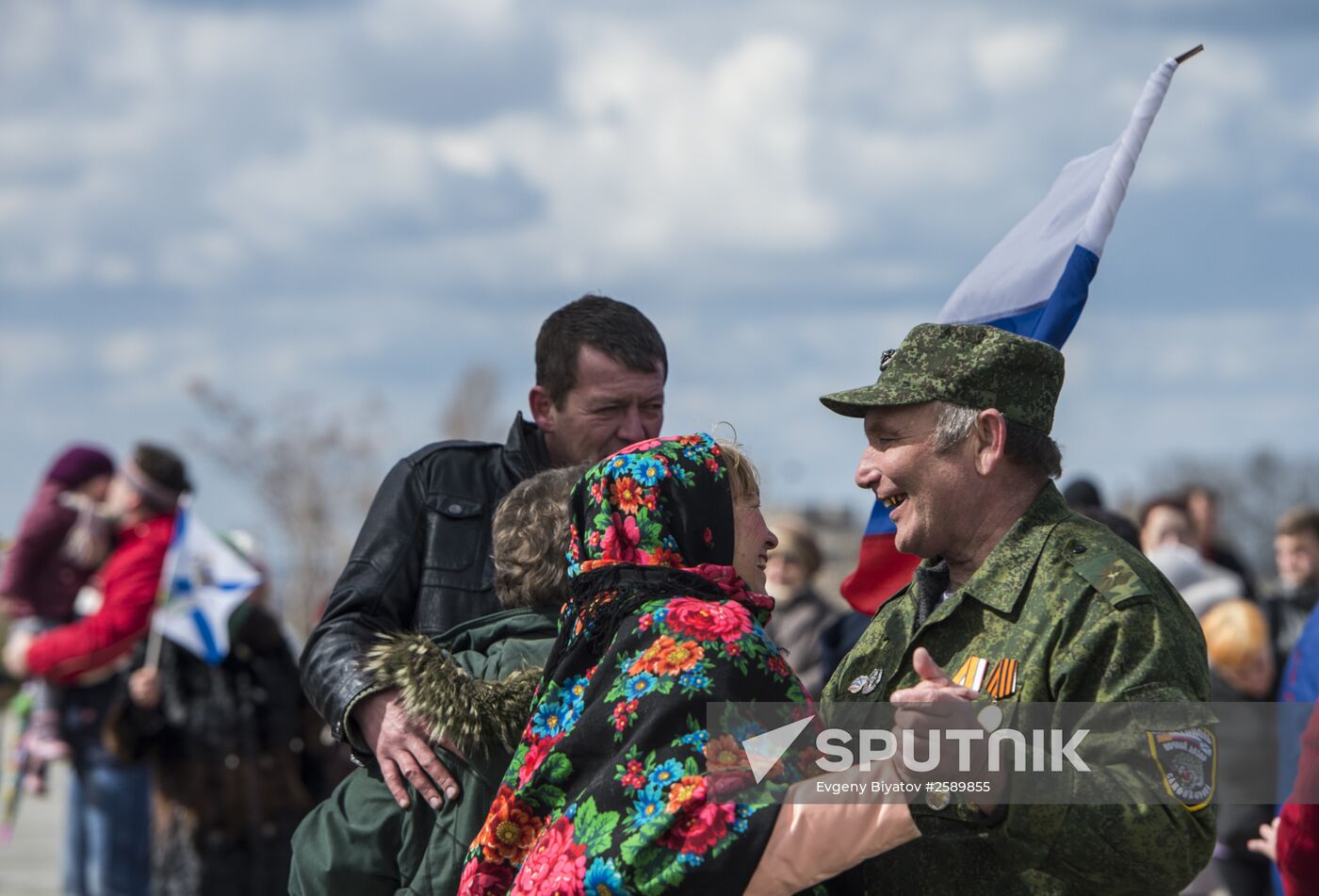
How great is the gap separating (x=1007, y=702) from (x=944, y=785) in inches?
15.0

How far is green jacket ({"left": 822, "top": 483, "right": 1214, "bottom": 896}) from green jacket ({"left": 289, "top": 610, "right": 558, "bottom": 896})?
2.12ft

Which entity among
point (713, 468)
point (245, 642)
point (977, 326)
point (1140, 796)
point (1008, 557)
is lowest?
point (245, 642)

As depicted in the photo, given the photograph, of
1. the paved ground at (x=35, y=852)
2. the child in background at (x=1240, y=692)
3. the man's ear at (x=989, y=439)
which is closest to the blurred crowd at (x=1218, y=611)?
the child in background at (x=1240, y=692)

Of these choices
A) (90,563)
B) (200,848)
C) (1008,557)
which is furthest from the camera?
(90,563)

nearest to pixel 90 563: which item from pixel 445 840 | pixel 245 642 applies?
pixel 245 642

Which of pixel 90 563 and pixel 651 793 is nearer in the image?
pixel 651 793

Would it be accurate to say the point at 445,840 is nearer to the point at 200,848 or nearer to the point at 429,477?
the point at 429,477

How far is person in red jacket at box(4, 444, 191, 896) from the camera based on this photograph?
8.37m

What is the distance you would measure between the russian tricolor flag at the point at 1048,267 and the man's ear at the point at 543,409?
0.92m

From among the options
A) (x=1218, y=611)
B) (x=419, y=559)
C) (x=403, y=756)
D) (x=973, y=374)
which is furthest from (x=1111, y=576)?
(x=1218, y=611)

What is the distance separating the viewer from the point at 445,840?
134 inches

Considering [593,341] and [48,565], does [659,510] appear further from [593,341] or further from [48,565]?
[48,565]

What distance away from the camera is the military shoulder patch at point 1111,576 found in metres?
2.96

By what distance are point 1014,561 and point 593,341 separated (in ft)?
4.97
